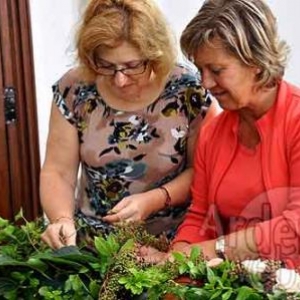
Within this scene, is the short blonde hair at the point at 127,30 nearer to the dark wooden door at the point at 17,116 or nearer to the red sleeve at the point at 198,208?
the red sleeve at the point at 198,208

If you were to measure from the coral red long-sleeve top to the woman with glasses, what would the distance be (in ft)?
0.37

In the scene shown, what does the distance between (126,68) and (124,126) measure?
16cm

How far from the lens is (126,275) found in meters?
1.00

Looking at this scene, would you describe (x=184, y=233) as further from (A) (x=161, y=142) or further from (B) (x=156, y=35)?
(B) (x=156, y=35)

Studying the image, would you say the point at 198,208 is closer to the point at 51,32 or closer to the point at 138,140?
the point at 138,140

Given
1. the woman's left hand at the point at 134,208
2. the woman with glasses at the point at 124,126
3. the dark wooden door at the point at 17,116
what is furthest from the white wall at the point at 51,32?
the woman's left hand at the point at 134,208

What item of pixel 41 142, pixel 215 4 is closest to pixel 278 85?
pixel 215 4

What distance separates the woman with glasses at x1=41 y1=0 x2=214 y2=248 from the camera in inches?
52.7

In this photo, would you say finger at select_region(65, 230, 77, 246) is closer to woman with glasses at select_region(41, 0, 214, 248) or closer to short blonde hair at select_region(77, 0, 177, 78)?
woman with glasses at select_region(41, 0, 214, 248)

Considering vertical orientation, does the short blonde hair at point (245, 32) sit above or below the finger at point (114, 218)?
above

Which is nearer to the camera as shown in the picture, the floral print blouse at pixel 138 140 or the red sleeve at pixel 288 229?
the red sleeve at pixel 288 229

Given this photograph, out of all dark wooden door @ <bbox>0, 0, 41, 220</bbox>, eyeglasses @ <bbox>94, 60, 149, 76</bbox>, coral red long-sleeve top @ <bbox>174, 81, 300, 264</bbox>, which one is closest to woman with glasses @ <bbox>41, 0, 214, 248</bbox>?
eyeglasses @ <bbox>94, 60, 149, 76</bbox>

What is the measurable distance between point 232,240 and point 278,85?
0.99 feet

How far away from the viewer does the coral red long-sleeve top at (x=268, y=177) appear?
1.13 metres
